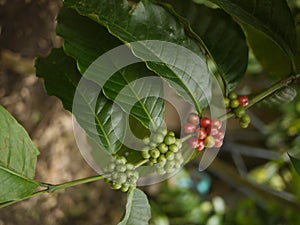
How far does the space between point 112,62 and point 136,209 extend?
11.3 inches

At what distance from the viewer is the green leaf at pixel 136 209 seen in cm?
86

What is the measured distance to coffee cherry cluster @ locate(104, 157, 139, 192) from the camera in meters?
0.84

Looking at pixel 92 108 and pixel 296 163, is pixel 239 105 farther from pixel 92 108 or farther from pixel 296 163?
pixel 92 108

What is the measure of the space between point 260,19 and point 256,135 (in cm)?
239

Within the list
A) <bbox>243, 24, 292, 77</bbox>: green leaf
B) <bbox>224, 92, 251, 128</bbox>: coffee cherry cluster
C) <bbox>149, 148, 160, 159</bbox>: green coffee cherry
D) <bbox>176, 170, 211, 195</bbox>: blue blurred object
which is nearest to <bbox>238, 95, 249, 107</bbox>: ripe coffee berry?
<bbox>224, 92, 251, 128</bbox>: coffee cherry cluster

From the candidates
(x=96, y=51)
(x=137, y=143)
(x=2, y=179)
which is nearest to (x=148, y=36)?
(x=96, y=51)

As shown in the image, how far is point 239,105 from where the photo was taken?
0.93 metres

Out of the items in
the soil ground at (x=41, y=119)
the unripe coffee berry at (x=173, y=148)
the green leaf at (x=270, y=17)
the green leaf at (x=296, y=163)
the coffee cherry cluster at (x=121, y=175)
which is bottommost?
the soil ground at (x=41, y=119)

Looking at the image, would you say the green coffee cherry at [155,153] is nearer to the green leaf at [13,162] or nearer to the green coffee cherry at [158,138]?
the green coffee cherry at [158,138]

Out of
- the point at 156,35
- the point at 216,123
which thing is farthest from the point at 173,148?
the point at 156,35

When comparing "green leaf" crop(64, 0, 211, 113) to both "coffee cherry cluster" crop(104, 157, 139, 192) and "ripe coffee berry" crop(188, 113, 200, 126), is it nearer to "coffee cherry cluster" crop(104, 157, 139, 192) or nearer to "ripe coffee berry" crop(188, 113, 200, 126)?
"ripe coffee berry" crop(188, 113, 200, 126)

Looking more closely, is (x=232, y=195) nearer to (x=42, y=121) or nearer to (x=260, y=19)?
(x=42, y=121)

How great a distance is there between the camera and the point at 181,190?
8.95 feet

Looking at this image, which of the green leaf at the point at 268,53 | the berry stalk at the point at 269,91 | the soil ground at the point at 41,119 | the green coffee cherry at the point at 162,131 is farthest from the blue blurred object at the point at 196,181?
the green coffee cherry at the point at 162,131
